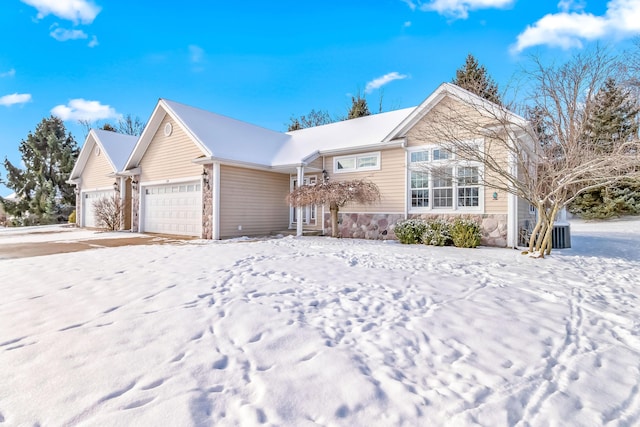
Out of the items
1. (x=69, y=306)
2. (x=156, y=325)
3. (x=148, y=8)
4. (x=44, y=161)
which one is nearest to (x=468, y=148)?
(x=156, y=325)

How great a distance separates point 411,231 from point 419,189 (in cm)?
158

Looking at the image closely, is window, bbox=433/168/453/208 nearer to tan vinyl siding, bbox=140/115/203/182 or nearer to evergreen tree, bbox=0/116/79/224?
tan vinyl siding, bbox=140/115/203/182

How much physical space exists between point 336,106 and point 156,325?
28.3m

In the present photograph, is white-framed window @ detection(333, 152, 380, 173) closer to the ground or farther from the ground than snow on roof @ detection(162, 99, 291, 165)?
closer to the ground

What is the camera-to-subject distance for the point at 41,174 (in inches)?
938

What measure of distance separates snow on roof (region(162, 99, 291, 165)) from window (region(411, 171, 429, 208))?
5.93 meters

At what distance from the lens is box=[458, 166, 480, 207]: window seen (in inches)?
406

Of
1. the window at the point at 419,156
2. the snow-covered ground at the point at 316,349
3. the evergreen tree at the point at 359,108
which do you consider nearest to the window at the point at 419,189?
the window at the point at 419,156

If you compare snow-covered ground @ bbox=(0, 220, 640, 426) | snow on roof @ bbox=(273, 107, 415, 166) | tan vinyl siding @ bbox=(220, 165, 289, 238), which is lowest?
snow-covered ground @ bbox=(0, 220, 640, 426)

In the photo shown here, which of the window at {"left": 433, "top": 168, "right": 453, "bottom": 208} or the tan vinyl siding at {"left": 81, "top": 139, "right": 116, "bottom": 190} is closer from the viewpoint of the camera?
the window at {"left": 433, "top": 168, "right": 453, "bottom": 208}

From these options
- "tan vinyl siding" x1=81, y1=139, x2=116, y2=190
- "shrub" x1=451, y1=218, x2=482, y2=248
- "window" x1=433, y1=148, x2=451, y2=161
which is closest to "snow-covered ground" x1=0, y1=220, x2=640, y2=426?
"shrub" x1=451, y1=218, x2=482, y2=248

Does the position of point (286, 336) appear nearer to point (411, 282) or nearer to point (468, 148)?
point (411, 282)

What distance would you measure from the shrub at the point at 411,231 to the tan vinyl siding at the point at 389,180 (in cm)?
79

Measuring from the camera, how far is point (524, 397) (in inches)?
91.7
